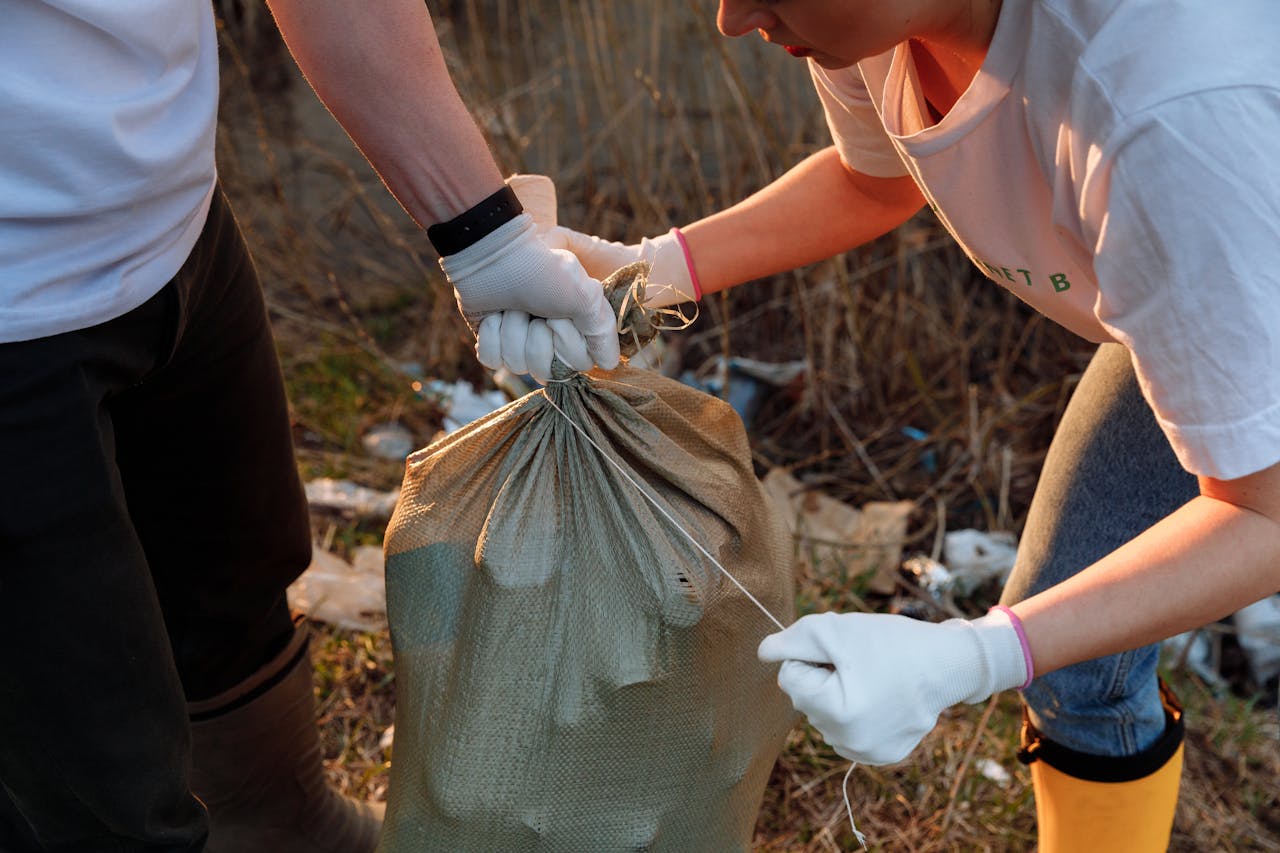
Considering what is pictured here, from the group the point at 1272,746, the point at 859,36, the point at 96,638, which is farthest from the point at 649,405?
the point at 1272,746

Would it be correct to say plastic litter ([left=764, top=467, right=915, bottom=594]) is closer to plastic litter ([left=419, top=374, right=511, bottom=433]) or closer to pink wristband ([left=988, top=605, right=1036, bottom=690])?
plastic litter ([left=419, top=374, right=511, bottom=433])

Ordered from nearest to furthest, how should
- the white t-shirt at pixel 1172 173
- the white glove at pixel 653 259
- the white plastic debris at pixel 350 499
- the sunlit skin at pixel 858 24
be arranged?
1. the white t-shirt at pixel 1172 173
2. the sunlit skin at pixel 858 24
3. the white glove at pixel 653 259
4. the white plastic debris at pixel 350 499

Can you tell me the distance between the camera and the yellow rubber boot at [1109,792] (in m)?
1.40

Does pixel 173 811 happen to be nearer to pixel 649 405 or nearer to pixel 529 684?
pixel 529 684

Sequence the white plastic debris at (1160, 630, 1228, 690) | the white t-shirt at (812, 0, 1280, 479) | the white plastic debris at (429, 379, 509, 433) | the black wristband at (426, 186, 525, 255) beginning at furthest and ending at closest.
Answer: the white plastic debris at (429, 379, 509, 433), the white plastic debris at (1160, 630, 1228, 690), the black wristband at (426, 186, 525, 255), the white t-shirt at (812, 0, 1280, 479)

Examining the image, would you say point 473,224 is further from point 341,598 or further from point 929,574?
point 929,574

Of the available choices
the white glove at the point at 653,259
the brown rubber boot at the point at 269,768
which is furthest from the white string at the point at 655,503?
the brown rubber boot at the point at 269,768

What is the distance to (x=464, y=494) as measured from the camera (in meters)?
1.22

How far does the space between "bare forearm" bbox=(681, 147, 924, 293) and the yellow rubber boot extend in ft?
2.30

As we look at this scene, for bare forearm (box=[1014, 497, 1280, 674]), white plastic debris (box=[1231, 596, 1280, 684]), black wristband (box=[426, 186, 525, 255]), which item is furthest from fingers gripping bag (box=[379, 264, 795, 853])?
white plastic debris (box=[1231, 596, 1280, 684])

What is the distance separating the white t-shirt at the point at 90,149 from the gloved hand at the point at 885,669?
67 cm

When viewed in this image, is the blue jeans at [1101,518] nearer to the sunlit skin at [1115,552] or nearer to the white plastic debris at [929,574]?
the sunlit skin at [1115,552]

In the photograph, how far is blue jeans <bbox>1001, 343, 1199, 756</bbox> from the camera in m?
1.30

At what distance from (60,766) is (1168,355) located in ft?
3.39
